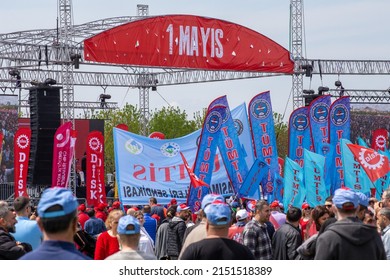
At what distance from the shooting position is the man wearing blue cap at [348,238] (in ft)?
26.6

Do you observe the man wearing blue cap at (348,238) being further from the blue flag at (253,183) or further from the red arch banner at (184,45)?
the red arch banner at (184,45)

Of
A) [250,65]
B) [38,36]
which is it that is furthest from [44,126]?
[38,36]

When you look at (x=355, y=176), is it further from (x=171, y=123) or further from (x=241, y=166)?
(x=171, y=123)

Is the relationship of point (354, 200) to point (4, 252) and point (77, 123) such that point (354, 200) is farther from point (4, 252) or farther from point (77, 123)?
point (77, 123)

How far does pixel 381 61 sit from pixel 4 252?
52.2m

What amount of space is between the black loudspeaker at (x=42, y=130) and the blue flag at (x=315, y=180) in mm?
8965

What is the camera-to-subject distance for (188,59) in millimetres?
33750

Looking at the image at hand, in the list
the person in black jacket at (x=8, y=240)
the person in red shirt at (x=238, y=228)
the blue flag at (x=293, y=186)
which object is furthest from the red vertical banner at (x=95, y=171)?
the person in black jacket at (x=8, y=240)

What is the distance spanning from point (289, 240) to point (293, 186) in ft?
44.3

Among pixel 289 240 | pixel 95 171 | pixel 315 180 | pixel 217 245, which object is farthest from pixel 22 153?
pixel 217 245

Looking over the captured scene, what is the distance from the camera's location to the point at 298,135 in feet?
104

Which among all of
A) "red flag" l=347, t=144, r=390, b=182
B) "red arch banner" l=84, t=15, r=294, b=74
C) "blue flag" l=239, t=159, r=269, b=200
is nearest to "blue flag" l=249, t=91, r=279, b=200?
"blue flag" l=239, t=159, r=269, b=200

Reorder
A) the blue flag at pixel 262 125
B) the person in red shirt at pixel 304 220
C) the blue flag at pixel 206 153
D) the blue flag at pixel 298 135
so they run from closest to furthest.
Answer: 1. the person in red shirt at pixel 304 220
2. the blue flag at pixel 206 153
3. the blue flag at pixel 262 125
4. the blue flag at pixel 298 135

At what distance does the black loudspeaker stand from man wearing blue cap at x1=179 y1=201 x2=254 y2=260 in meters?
23.1
